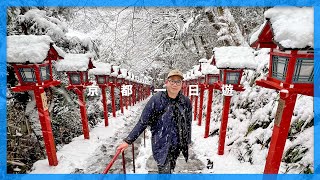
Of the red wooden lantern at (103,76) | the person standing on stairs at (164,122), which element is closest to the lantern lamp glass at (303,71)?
the person standing on stairs at (164,122)

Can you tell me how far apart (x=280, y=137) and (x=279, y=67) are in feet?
4.26

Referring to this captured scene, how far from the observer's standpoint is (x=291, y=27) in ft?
11.6

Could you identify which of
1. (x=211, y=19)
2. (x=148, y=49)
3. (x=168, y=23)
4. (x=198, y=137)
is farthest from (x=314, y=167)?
(x=148, y=49)

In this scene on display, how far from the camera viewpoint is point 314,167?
4.82 m

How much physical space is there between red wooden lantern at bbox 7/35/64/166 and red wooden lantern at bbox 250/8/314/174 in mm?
5458

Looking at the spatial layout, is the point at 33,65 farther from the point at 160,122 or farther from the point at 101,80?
the point at 101,80

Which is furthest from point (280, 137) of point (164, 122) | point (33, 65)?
point (33, 65)

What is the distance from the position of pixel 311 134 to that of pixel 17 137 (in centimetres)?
821

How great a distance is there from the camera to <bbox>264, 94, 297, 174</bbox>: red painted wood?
13.2ft

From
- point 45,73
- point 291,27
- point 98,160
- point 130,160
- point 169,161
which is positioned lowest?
point 98,160

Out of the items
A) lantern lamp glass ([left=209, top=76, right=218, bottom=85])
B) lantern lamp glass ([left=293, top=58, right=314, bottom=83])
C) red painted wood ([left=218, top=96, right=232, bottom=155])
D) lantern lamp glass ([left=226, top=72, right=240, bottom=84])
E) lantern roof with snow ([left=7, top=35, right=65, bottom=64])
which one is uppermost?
lantern roof with snow ([left=7, top=35, right=65, bottom=64])

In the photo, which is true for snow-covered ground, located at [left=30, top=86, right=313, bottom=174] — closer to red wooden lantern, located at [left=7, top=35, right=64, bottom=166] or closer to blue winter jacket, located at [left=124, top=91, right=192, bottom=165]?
red wooden lantern, located at [left=7, top=35, right=64, bottom=166]

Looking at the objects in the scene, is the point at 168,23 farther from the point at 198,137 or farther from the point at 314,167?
the point at 314,167

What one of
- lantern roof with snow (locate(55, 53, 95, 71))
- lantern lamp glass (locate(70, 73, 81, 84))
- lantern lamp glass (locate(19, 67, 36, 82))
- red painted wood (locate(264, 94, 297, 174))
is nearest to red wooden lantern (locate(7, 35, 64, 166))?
lantern lamp glass (locate(19, 67, 36, 82))
